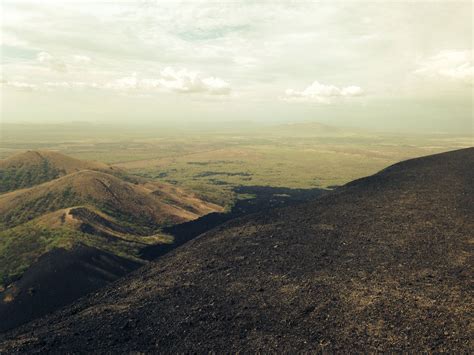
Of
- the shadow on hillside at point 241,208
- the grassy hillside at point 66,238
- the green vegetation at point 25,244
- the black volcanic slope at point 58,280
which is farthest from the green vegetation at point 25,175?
the black volcanic slope at point 58,280

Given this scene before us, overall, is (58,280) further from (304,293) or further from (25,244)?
(304,293)

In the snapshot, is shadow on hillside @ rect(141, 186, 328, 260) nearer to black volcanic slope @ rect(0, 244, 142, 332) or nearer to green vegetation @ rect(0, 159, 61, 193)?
black volcanic slope @ rect(0, 244, 142, 332)

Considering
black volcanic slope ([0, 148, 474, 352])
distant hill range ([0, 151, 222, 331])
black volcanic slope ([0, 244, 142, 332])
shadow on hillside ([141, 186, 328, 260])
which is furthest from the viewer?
shadow on hillside ([141, 186, 328, 260])

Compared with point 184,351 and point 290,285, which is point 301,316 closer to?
point 290,285

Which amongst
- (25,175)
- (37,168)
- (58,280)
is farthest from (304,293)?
(37,168)

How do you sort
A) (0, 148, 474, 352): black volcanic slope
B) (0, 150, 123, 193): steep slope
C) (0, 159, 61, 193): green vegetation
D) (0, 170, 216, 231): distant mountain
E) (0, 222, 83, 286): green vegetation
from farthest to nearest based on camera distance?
1. (0, 150, 123, 193): steep slope
2. (0, 159, 61, 193): green vegetation
3. (0, 170, 216, 231): distant mountain
4. (0, 222, 83, 286): green vegetation
5. (0, 148, 474, 352): black volcanic slope

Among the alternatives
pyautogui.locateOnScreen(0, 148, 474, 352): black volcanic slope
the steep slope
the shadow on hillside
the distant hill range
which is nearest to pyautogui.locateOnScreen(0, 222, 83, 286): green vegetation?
the distant hill range

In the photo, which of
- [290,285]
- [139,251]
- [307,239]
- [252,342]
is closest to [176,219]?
[139,251]
